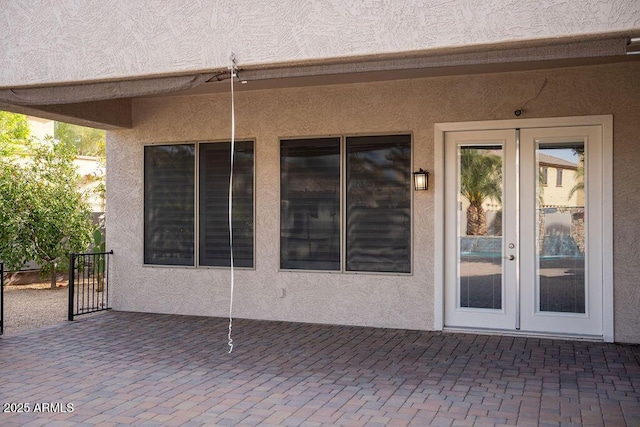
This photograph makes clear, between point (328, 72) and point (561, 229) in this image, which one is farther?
point (561, 229)

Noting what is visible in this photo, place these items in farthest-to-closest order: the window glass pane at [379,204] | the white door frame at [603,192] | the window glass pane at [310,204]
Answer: the window glass pane at [310,204], the window glass pane at [379,204], the white door frame at [603,192]

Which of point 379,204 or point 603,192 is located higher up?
point 603,192

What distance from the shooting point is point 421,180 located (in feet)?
26.1

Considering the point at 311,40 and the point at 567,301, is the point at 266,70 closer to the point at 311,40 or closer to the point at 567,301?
the point at 311,40

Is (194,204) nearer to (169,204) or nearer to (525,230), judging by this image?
(169,204)

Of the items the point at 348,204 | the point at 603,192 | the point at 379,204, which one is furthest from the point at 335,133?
the point at 603,192

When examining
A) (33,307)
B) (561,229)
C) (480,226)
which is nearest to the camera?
(561,229)

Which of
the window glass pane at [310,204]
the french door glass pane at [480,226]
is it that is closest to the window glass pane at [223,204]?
the window glass pane at [310,204]

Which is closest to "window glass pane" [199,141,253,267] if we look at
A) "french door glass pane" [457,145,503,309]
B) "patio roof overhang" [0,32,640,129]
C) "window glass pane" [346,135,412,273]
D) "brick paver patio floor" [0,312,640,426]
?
"patio roof overhang" [0,32,640,129]

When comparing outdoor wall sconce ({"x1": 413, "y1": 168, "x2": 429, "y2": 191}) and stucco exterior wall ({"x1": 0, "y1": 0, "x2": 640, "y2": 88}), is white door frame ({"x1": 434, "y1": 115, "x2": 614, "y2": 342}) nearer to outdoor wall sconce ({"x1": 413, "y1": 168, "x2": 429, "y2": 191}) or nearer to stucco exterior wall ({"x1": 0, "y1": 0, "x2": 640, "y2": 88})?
outdoor wall sconce ({"x1": 413, "y1": 168, "x2": 429, "y2": 191})

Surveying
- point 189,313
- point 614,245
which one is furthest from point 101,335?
point 614,245

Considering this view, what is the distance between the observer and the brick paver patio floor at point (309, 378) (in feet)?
15.6

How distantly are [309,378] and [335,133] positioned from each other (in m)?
3.72

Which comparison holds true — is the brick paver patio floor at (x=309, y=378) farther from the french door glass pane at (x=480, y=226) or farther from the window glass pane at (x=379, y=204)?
the window glass pane at (x=379, y=204)
